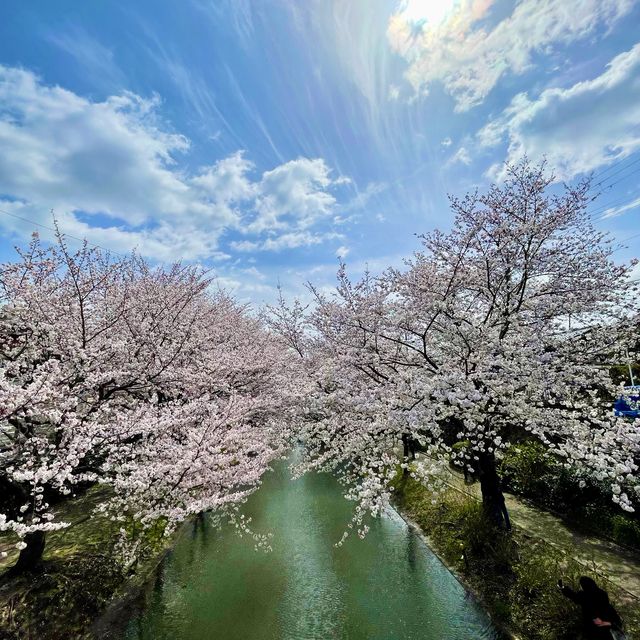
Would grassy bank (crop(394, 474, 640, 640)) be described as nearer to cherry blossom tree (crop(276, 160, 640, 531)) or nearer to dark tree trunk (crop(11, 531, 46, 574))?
cherry blossom tree (crop(276, 160, 640, 531))

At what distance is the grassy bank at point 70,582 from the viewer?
6633 mm

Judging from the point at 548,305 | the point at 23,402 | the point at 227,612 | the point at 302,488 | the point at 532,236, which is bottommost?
the point at 227,612

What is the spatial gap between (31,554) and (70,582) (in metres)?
1.06

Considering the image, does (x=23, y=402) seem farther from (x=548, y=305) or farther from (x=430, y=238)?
(x=548, y=305)

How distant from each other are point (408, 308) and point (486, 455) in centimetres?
378

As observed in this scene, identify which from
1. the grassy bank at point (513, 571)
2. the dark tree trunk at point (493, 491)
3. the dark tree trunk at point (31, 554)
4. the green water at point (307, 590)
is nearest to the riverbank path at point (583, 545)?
the grassy bank at point (513, 571)

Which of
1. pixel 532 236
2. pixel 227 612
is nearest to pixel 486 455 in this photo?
pixel 532 236

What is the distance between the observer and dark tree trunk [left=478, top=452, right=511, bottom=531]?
27.6 feet

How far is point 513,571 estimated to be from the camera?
7.38 metres

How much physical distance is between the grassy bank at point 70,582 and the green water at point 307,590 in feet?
2.46

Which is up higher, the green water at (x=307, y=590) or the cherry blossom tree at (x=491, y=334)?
the cherry blossom tree at (x=491, y=334)

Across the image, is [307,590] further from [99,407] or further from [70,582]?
[99,407]

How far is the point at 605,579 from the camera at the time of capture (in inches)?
255

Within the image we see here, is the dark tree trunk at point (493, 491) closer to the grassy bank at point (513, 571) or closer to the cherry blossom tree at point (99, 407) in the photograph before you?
the grassy bank at point (513, 571)
